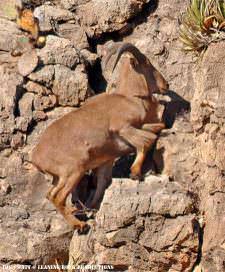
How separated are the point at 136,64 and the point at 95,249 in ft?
7.88

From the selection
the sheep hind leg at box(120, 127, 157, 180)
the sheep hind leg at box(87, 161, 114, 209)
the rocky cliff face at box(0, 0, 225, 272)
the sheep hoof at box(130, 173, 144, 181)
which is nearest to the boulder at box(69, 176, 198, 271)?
the rocky cliff face at box(0, 0, 225, 272)

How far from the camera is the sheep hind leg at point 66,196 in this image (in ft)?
36.4

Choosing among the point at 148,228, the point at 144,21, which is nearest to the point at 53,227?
the point at 148,228

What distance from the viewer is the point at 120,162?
39.0 ft

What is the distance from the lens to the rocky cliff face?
10500 mm

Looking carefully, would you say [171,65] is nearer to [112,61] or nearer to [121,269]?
[112,61]

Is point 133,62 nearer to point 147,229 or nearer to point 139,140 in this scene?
point 139,140

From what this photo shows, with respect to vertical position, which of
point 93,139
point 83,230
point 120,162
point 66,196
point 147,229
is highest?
point 93,139

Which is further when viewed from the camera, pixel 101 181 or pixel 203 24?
pixel 101 181

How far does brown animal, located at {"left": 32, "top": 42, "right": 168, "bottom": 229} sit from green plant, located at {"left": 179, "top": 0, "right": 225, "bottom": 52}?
913mm

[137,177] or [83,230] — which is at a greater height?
[137,177]

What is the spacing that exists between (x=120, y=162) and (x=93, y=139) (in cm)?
77

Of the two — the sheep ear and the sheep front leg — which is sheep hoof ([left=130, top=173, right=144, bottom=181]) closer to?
the sheep front leg

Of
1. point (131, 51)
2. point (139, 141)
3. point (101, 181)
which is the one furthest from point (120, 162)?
point (131, 51)
